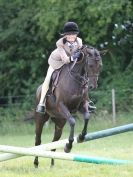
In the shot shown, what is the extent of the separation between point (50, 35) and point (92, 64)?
61.4 ft

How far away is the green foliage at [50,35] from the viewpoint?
27.8m

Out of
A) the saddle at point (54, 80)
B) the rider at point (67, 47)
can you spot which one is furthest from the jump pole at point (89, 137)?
the rider at point (67, 47)

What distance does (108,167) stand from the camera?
9.84 m

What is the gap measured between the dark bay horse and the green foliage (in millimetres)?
15807

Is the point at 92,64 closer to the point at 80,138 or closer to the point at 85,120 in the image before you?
the point at 85,120

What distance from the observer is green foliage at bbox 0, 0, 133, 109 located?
91.1ft

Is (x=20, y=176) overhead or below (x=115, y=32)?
overhead

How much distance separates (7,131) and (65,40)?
1454cm

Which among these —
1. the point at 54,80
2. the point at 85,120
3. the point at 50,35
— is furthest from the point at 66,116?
the point at 50,35

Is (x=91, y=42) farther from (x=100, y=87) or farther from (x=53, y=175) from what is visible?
(x=53, y=175)

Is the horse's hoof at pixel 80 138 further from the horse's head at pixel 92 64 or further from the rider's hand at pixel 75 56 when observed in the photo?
the rider's hand at pixel 75 56

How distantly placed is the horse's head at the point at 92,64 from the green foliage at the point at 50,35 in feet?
53.7

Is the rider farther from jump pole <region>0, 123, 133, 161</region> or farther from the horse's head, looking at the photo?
jump pole <region>0, 123, 133, 161</region>

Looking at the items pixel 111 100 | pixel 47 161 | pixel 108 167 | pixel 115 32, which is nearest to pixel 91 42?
pixel 115 32
